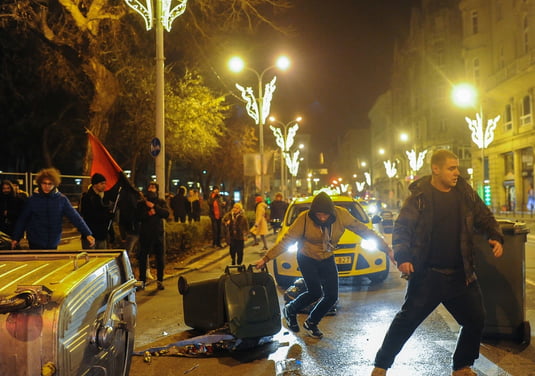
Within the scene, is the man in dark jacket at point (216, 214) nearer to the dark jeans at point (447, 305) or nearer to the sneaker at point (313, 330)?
the sneaker at point (313, 330)

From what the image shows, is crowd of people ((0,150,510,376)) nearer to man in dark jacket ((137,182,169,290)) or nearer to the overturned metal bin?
man in dark jacket ((137,182,169,290))

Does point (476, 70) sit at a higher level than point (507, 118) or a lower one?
higher

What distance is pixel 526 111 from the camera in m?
35.5

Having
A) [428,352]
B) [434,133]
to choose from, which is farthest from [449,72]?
[428,352]

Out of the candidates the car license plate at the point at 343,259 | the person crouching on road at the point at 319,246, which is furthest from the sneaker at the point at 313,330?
the car license plate at the point at 343,259

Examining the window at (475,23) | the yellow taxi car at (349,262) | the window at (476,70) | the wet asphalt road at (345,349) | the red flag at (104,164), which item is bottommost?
the wet asphalt road at (345,349)

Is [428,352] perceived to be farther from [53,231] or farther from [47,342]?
[53,231]

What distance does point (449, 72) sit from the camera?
6047cm

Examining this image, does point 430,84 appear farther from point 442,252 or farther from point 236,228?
point 442,252

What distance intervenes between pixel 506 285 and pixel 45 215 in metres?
5.29

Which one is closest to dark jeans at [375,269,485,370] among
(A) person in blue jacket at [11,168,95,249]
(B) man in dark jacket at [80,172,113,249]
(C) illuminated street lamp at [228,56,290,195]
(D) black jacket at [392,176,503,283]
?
(D) black jacket at [392,176,503,283]

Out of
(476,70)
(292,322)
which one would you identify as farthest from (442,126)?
(292,322)

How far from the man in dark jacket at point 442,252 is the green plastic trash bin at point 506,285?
1.44 m

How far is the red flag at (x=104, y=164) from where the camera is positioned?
7523mm
